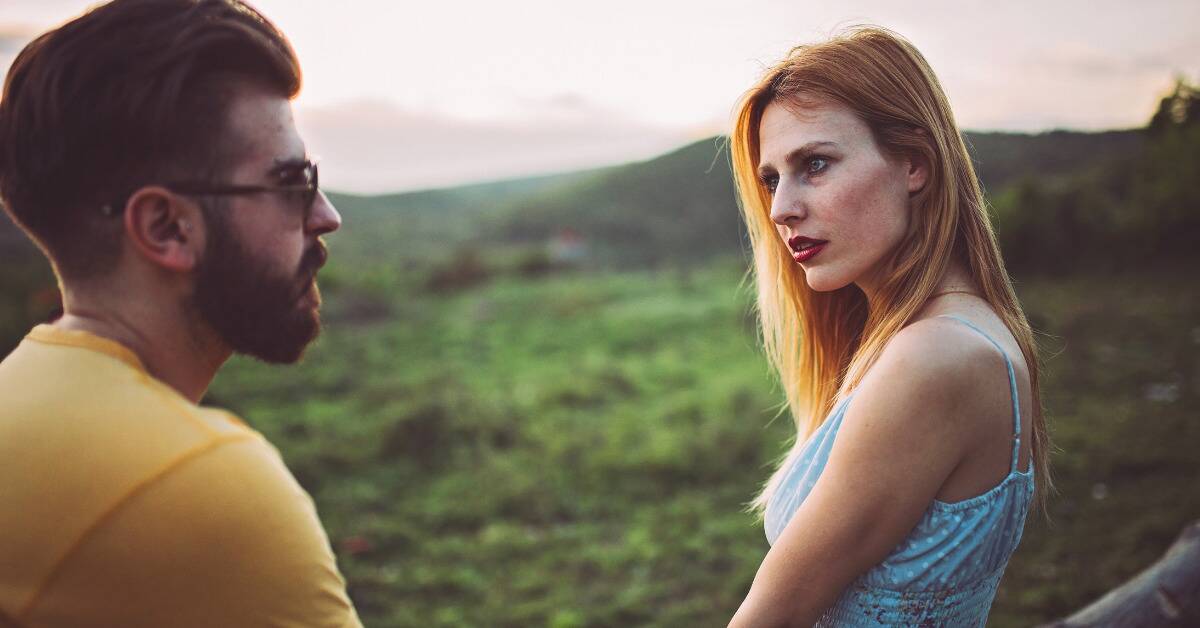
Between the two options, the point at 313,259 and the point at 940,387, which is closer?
the point at 940,387

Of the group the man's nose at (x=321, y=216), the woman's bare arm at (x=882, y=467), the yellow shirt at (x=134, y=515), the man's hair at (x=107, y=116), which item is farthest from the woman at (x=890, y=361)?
the man's hair at (x=107, y=116)

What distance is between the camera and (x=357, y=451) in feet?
27.7

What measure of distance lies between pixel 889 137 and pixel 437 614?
4602mm

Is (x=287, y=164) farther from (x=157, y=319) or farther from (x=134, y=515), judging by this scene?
(x=134, y=515)

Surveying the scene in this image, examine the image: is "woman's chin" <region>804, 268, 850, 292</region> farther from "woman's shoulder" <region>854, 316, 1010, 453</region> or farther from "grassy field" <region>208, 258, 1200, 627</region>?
"grassy field" <region>208, 258, 1200, 627</region>

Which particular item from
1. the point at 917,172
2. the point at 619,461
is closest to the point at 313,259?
the point at 917,172

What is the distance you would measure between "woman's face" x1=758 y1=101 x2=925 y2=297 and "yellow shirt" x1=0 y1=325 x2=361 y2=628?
4.47 ft

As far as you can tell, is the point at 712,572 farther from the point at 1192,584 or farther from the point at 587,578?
the point at 1192,584

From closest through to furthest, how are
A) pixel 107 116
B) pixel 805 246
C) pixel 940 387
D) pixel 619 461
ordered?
1. pixel 107 116
2. pixel 940 387
3. pixel 805 246
4. pixel 619 461

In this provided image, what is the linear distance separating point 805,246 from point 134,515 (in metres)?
1.60

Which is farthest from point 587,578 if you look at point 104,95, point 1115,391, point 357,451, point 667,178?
point 667,178

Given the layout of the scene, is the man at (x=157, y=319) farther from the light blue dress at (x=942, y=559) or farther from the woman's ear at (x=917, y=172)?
the woman's ear at (x=917, y=172)

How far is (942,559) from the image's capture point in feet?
5.33

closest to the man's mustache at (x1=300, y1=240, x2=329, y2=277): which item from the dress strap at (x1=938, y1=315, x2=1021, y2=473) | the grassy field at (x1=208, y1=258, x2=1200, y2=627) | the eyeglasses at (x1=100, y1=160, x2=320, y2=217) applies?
the eyeglasses at (x1=100, y1=160, x2=320, y2=217)
